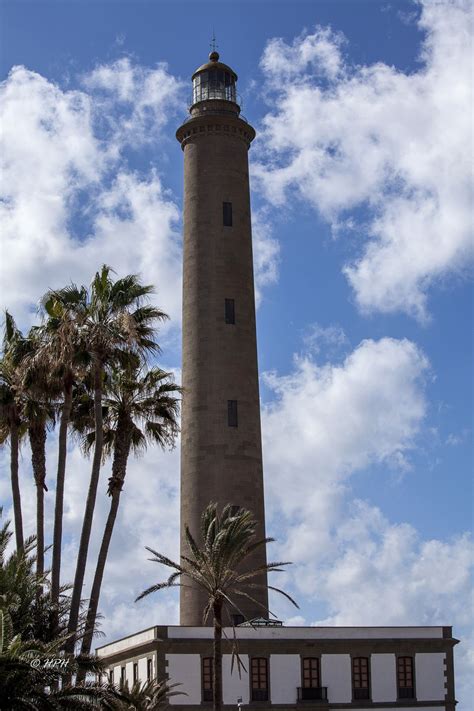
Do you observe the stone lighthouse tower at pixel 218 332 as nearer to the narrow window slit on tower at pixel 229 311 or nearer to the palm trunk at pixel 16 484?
the narrow window slit on tower at pixel 229 311

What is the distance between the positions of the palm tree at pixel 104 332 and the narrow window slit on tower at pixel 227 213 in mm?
15313

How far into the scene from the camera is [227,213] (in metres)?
61.8

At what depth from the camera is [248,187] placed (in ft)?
208

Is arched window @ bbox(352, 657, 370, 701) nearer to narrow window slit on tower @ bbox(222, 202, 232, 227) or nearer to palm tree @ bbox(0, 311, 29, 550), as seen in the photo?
palm tree @ bbox(0, 311, 29, 550)

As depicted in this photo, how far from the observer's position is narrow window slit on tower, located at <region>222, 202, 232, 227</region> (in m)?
61.7

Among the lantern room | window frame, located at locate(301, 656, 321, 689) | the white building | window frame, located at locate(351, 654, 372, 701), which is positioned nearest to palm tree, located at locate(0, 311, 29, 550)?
the white building

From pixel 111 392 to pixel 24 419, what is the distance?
165 inches

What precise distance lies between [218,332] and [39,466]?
13.2 metres

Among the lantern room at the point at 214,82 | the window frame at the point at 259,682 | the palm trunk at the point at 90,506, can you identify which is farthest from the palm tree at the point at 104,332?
the lantern room at the point at 214,82

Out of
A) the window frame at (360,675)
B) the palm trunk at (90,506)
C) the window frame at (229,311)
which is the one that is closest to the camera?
the palm trunk at (90,506)

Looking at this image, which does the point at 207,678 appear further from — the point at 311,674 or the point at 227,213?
the point at 227,213

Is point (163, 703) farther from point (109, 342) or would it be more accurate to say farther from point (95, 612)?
point (109, 342)

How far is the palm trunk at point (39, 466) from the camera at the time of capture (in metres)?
48.8

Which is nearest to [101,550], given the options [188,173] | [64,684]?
[64,684]
